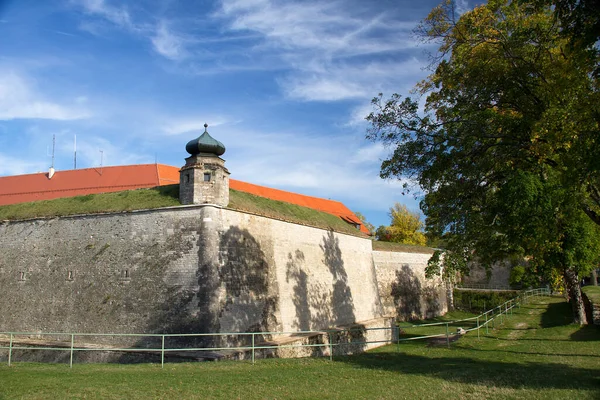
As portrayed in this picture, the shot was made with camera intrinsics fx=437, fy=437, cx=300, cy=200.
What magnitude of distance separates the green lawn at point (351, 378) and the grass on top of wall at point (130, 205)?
7.95m

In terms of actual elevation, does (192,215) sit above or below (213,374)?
above

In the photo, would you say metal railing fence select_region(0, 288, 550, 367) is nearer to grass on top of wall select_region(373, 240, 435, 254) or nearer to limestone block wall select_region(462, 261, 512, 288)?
grass on top of wall select_region(373, 240, 435, 254)

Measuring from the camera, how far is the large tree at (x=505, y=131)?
410 inches

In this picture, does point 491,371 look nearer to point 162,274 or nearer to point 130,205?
point 162,274

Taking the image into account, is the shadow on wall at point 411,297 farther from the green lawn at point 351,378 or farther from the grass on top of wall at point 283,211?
the green lawn at point 351,378

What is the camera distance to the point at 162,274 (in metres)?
17.5

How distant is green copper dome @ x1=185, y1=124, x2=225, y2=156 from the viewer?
1828 cm

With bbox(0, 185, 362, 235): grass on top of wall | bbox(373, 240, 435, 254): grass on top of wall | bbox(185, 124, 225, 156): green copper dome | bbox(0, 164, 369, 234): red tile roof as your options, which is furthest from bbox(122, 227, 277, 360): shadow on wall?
bbox(373, 240, 435, 254): grass on top of wall

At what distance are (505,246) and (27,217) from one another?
2154cm

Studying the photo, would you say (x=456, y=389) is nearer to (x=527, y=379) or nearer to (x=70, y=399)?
(x=527, y=379)

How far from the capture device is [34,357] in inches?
682

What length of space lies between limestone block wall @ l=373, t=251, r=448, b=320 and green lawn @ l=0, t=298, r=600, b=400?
17.7 metres

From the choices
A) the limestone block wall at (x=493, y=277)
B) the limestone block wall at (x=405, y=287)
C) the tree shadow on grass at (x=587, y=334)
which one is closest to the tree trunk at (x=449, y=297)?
the limestone block wall at (x=405, y=287)

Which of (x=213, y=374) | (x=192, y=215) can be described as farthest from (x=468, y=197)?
(x=192, y=215)
